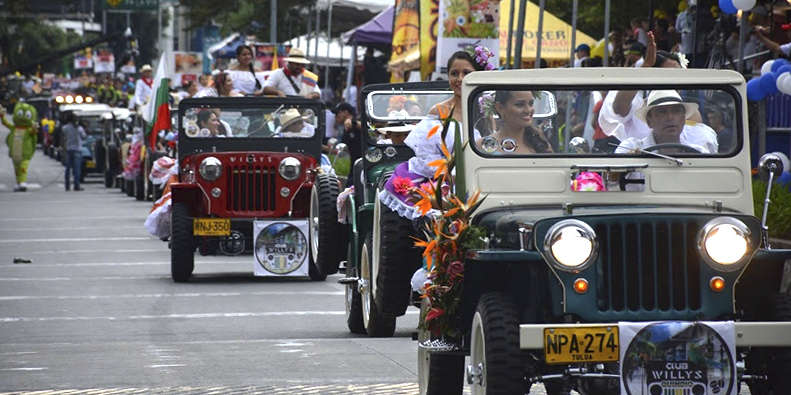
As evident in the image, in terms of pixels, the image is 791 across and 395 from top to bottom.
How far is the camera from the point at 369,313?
11.1 metres

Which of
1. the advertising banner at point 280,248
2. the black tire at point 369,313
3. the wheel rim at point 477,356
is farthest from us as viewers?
the advertising banner at point 280,248

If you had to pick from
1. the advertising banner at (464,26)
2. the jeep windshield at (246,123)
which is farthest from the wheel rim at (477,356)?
the advertising banner at (464,26)

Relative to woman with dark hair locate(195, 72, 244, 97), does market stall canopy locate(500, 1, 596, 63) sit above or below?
above

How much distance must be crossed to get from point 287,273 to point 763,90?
5078mm

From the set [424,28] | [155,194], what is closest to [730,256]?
[424,28]

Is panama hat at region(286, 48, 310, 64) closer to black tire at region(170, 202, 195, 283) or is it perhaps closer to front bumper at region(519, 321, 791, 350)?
black tire at region(170, 202, 195, 283)

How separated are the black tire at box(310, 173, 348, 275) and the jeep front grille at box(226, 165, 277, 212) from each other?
4.13 metres

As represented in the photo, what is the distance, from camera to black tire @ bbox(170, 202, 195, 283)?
16047mm

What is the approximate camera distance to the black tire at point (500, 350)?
639 cm

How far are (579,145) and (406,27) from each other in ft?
50.5

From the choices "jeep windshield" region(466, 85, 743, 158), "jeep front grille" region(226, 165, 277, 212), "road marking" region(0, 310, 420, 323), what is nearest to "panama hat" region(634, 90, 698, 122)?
"jeep windshield" region(466, 85, 743, 158)

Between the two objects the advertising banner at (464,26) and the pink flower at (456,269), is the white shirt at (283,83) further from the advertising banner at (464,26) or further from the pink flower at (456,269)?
the pink flower at (456,269)

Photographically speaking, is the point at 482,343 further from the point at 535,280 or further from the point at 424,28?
the point at 424,28

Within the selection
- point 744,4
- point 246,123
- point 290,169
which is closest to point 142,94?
point 246,123
